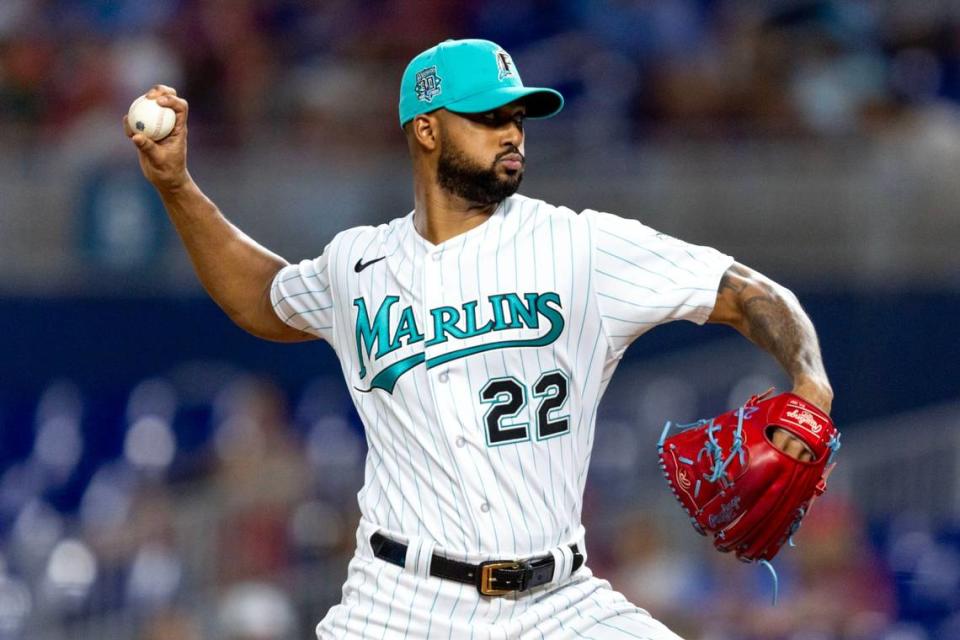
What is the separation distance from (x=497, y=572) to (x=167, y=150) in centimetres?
143

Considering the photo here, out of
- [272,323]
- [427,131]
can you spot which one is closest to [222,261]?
[272,323]

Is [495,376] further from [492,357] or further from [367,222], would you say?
[367,222]

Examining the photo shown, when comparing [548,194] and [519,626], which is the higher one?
[548,194]

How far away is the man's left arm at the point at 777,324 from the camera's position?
12.4 ft

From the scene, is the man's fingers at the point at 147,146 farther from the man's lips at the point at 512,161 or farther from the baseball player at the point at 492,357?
the man's lips at the point at 512,161

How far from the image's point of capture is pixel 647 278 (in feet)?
13.2

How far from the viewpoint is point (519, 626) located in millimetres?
3908

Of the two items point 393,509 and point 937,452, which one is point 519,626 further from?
point 937,452

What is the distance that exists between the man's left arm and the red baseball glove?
45mm

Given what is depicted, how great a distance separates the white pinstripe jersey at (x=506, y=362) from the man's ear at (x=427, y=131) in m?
0.24

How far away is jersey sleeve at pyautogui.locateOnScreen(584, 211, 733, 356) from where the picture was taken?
3.97 m

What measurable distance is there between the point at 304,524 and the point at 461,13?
4454mm

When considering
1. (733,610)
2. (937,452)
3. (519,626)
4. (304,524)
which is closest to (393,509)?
(519,626)

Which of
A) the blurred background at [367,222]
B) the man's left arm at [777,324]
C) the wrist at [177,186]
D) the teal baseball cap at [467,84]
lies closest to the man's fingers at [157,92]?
the wrist at [177,186]
